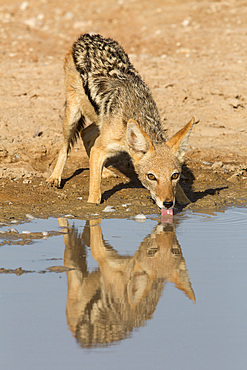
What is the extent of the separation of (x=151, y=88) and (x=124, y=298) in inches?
307

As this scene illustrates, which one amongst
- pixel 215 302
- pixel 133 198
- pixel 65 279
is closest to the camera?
pixel 215 302

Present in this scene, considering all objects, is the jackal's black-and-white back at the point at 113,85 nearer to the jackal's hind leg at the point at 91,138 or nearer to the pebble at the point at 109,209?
the jackal's hind leg at the point at 91,138

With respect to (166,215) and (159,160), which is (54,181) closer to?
(159,160)

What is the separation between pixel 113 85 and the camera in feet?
24.0

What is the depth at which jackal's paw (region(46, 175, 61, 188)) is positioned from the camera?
25.3 feet

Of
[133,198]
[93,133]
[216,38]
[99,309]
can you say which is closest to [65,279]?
[99,309]

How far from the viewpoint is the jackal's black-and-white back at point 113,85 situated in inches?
270

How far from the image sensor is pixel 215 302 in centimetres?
380

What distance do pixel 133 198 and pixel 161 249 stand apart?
2143mm

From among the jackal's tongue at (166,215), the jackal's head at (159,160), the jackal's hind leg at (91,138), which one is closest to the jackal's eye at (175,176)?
the jackal's head at (159,160)

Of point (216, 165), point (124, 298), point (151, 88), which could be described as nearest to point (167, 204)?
point (124, 298)

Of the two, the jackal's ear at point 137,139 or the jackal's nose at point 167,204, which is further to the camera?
the jackal's ear at point 137,139

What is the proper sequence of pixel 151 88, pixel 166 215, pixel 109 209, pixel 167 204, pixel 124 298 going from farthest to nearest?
pixel 151 88 < pixel 109 209 < pixel 166 215 < pixel 167 204 < pixel 124 298

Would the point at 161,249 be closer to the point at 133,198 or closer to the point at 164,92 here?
the point at 133,198
